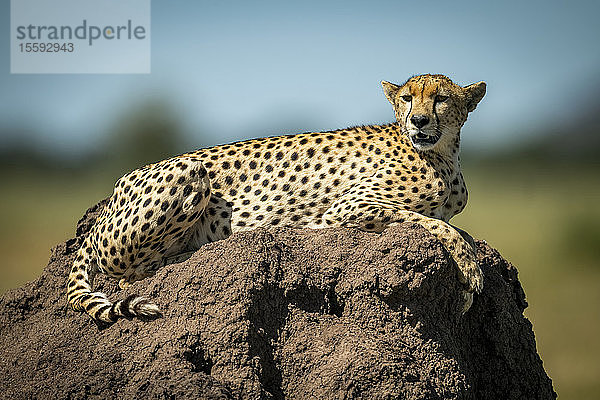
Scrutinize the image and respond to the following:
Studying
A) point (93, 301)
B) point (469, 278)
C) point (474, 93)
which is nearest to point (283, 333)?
point (469, 278)

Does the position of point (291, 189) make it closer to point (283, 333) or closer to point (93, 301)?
point (283, 333)

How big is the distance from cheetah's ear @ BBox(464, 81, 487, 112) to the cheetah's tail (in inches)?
114

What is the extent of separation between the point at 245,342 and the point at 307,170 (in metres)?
1.99

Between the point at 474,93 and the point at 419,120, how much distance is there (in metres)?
0.65

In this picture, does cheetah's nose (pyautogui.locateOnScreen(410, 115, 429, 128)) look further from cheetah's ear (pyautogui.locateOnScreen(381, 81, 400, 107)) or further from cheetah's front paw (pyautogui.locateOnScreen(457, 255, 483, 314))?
cheetah's front paw (pyautogui.locateOnScreen(457, 255, 483, 314))

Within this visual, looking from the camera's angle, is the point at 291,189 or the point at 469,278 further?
the point at 291,189

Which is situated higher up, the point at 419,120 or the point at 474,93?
the point at 474,93

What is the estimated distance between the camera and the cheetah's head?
616 centimetres

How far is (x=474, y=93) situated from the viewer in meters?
6.47

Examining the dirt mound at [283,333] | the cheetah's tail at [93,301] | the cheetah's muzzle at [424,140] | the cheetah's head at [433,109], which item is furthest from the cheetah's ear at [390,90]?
the cheetah's tail at [93,301]

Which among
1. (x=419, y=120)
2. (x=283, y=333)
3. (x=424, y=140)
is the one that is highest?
(x=419, y=120)

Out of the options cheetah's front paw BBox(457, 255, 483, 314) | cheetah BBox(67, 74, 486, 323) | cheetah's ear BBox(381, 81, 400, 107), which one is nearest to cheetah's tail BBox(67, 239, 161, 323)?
cheetah BBox(67, 74, 486, 323)

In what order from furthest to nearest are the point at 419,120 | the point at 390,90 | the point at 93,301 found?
the point at 390,90
the point at 419,120
the point at 93,301

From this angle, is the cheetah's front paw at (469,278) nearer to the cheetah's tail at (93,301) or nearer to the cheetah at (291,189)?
the cheetah at (291,189)
